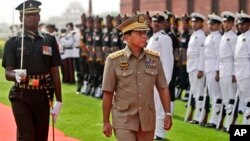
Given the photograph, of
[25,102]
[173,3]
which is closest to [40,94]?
[25,102]

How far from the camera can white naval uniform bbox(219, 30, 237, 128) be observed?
462 inches

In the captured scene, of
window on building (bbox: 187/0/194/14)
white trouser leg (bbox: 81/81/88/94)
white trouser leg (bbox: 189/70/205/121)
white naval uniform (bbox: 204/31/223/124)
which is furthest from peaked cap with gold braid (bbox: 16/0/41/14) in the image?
window on building (bbox: 187/0/194/14)

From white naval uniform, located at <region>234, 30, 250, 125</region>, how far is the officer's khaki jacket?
4616 mm

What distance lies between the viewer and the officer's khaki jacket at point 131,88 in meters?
6.81

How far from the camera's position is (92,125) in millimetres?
12969

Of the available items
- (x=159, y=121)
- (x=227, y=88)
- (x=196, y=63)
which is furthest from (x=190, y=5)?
(x=159, y=121)

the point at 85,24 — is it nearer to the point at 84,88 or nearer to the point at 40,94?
the point at 84,88

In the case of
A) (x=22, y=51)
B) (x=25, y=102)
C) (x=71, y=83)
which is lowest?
(x=71, y=83)

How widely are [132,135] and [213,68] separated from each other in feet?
19.0

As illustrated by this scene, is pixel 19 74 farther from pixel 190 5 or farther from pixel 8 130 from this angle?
pixel 190 5

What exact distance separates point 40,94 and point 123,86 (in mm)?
1193

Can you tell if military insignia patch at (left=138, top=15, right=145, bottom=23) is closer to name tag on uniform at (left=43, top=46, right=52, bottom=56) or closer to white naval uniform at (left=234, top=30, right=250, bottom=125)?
name tag on uniform at (left=43, top=46, right=52, bottom=56)

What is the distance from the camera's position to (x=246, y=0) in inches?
1046

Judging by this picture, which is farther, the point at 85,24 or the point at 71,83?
the point at 71,83
